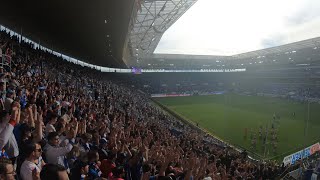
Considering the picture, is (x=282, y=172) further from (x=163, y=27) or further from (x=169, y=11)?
(x=163, y=27)

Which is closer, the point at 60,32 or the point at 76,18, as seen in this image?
the point at 76,18

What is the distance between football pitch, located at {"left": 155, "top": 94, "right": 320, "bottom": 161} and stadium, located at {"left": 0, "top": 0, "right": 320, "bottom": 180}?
0.50ft

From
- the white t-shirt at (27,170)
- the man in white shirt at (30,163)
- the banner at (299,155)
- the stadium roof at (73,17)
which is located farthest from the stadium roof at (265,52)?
the white t-shirt at (27,170)

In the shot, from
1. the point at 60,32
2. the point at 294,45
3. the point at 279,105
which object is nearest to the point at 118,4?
the point at 60,32

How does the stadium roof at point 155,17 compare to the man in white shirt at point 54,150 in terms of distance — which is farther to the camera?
the stadium roof at point 155,17

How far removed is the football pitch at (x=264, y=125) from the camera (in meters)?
24.8

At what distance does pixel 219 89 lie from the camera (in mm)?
76562

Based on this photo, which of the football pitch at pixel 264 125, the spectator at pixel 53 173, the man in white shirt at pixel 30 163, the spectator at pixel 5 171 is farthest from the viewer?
the football pitch at pixel 264 125

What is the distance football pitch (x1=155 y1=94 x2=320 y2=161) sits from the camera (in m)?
24.8

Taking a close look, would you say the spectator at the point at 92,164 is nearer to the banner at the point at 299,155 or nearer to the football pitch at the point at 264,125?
the banner at the point at 299,155

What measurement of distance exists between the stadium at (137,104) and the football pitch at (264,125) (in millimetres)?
151

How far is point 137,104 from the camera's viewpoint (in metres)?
32.0

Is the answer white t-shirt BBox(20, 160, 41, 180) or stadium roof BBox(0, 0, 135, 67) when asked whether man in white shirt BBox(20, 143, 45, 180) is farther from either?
stadium roof BBox(0, 0, 135, 67)

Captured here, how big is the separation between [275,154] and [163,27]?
1748cm
